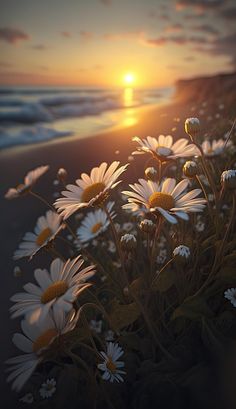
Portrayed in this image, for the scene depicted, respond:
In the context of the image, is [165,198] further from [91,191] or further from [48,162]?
[48,162]

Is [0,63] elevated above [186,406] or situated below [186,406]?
above

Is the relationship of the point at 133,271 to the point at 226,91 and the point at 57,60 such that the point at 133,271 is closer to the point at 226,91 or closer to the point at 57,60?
the point at 57,60

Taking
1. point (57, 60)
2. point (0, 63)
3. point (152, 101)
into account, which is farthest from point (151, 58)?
point (0, 63)

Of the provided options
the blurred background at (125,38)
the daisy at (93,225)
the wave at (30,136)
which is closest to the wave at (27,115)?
the wave at (30,136)

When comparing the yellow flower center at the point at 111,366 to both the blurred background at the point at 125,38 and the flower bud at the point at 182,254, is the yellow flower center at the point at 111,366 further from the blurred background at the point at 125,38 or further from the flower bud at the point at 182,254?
the blurred background at the point at 125,38

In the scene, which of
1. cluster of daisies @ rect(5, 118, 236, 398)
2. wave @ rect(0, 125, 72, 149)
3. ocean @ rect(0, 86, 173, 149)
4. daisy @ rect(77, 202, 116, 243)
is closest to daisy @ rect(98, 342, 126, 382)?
cluster of daisies @ rect(5, 118, 236, 398)

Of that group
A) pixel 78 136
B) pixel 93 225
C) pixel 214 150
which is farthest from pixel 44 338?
pixel 78 136

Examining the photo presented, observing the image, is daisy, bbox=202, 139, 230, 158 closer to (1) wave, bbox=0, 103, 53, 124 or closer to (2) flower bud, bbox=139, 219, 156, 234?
(2) flower bud, bbox=139, 219, 156, 234
